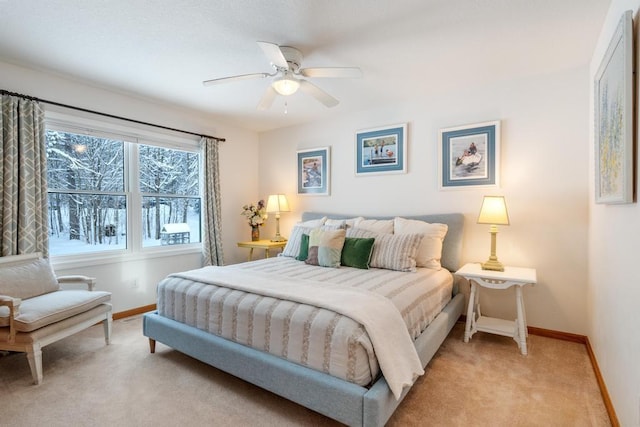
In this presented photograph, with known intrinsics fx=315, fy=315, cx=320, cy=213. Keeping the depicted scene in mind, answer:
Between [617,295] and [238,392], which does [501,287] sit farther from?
[238,392]

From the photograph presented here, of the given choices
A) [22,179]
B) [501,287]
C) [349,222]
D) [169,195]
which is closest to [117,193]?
[169,195]

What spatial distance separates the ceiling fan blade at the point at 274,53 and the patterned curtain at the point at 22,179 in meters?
2.31

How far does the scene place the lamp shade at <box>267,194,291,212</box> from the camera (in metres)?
4.59

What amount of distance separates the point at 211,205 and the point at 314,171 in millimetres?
1500

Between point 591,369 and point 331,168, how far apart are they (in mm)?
3283

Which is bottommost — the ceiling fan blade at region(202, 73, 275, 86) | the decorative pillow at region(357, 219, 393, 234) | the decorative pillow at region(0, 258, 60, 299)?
the decorative pillow at region(0, 258, 60, 299)

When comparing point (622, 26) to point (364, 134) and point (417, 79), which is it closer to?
point (417, 79)

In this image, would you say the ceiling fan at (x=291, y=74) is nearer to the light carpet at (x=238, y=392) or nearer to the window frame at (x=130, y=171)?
the window frame at (x=130, y=171)

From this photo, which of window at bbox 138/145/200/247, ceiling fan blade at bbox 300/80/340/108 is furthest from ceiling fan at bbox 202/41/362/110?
window at bbox 138/145/200/247

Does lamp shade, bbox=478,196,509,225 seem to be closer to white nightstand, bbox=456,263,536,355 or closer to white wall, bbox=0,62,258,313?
white nightstand, bbox=456,263,536,355

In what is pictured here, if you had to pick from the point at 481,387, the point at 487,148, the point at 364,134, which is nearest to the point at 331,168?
the point at 364,134

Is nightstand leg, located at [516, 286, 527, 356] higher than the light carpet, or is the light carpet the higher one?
nightstand leg, located at [516, 286, 527, 356]

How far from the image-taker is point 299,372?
69.1 inches

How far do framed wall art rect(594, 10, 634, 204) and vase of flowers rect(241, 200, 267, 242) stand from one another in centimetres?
381
